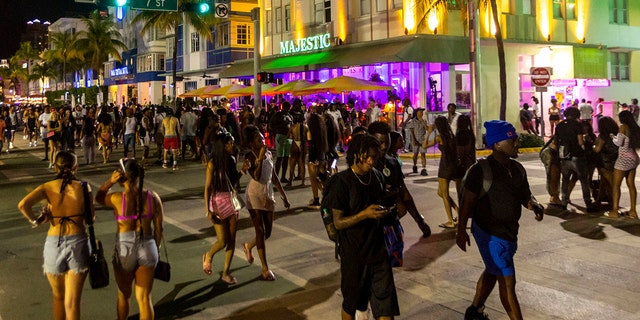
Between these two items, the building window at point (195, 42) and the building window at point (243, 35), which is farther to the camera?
the building window at point (195, 42)

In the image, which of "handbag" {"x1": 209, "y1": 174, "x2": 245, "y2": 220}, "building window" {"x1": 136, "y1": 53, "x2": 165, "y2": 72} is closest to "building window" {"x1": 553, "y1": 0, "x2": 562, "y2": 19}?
"handbag" {"x1": 209, "y1": 174, "x2": 245, "y2": 220}

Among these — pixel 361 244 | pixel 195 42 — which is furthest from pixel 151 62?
pixel 361 244

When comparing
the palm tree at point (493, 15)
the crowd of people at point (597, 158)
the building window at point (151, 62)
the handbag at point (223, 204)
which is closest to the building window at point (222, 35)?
the building window at point (151, 62)

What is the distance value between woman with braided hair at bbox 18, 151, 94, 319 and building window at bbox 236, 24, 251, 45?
1570 inches

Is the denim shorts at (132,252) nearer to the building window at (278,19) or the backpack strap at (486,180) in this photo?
the backpack strap at (486,180)

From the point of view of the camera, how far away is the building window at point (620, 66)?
33594 millimetres

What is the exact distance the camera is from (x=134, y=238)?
484cm

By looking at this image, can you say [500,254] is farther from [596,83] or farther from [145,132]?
[596,83]

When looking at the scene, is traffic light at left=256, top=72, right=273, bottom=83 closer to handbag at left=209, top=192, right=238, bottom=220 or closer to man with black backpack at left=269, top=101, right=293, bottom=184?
man with black backpack at left=269, top=101, right=293, bottom=184

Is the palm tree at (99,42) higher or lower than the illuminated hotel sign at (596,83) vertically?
higher

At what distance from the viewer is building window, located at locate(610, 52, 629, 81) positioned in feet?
110

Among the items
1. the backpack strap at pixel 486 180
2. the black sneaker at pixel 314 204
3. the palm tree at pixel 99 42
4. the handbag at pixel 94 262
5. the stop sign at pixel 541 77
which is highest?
the palm tree at pixel 99 42

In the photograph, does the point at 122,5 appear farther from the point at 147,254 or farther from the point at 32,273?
the point at 147,254

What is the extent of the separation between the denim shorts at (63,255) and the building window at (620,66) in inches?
1323
